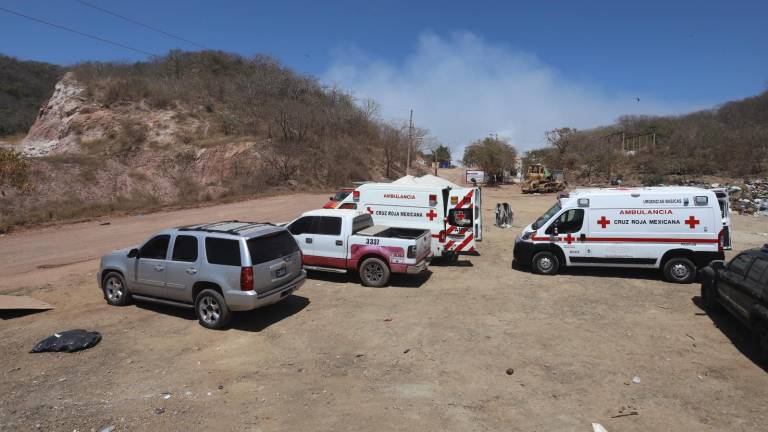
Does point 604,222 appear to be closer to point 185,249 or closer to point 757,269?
point 757,269

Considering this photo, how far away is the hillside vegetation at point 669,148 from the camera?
42.3 m

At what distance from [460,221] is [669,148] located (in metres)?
51.0

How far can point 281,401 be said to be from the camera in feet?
16.6

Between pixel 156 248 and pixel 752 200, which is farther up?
pixel 752 200

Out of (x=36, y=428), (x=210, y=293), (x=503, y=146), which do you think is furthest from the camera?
(x=503, y=146)

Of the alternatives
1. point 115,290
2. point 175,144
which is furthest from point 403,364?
point 175,144

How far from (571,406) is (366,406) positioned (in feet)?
7.60

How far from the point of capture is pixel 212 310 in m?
7.39

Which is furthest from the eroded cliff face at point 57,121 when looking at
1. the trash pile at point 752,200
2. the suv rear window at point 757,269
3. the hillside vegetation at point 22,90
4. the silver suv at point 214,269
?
the trash pile at point 752,200

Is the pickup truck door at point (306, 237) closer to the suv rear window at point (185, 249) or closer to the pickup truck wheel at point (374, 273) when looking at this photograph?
the pickup truck wheel at point (374, 273)

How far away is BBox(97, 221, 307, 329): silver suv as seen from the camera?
7.11 m

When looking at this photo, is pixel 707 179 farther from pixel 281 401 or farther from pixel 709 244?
pixel 281 401

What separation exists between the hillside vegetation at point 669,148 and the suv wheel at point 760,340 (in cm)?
4227

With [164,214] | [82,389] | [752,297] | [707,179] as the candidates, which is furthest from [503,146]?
[82,389]
